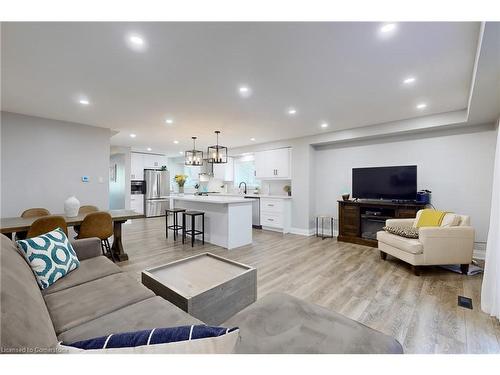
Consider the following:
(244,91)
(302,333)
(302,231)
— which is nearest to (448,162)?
(302,231)

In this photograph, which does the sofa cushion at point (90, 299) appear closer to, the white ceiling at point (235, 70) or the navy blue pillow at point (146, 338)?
the navy blue pillow at point (146, 338)

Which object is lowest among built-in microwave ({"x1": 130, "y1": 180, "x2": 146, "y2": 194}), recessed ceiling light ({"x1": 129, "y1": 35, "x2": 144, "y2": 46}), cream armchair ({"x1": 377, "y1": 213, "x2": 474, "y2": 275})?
cream armchair ({"x1": 377, "y1": 213, "x2": 474, "y2": 275})

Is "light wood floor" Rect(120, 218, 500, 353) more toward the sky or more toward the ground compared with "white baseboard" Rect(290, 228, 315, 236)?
more toward the ground

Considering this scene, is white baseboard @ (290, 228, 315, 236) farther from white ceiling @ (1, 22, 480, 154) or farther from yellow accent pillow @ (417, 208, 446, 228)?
white ceiling @ (1, 22, 480, 154)

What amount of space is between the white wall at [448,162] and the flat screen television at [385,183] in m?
0.38

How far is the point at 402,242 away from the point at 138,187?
26.3 feet

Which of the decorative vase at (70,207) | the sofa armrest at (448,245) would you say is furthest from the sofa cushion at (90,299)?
the sofa armrest at (448,245)

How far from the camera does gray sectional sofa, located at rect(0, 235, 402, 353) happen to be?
0.84 metres

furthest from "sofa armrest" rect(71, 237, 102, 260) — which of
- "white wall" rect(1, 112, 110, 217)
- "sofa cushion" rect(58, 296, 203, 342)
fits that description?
"white wall" rect(1, 112, 110, 217)

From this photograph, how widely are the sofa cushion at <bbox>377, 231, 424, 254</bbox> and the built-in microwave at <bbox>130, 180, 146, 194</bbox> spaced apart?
760 cm

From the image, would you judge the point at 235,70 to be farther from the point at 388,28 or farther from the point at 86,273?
the point at 86,273

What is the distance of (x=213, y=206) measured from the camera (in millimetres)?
4570
